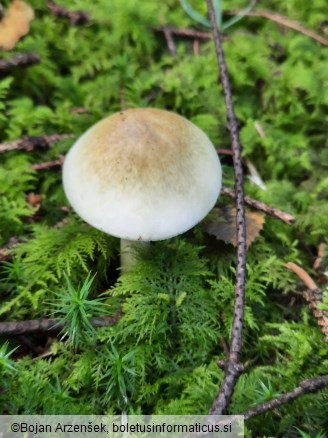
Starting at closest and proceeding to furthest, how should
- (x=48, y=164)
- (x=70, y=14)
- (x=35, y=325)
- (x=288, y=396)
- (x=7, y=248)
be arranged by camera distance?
(x=288, y=396), (x=35, y=325), (x=7, y=248), (x=48, y=164), (x=70, y=14)

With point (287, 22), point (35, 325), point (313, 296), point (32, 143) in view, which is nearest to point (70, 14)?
point (32, 143)

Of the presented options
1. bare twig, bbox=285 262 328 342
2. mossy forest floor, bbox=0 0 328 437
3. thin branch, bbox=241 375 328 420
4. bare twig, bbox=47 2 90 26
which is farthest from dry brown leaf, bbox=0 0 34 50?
thin branch, bbox=241 375 328 420

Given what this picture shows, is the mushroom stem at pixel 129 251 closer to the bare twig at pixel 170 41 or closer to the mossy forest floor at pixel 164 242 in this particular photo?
the mossy forest floor at pixel 164 242

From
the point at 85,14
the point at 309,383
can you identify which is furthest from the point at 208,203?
the point at 85,14

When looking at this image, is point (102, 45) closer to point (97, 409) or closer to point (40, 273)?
point (40, 273)

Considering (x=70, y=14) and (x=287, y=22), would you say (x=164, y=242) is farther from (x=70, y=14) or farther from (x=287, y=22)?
(x=287, y=22)

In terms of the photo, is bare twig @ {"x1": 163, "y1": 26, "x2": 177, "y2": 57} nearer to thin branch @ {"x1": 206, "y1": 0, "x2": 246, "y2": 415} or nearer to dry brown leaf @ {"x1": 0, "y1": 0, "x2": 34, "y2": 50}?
thin branch @ {"x1": 206, "y1": 0, "x2": 246, "y2": 415}

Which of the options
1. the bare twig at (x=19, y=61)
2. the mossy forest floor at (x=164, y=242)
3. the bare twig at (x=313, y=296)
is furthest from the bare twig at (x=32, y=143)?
the bare twig at (x=313, y=296)

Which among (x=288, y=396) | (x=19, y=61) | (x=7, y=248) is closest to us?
(x=288, y=396)
